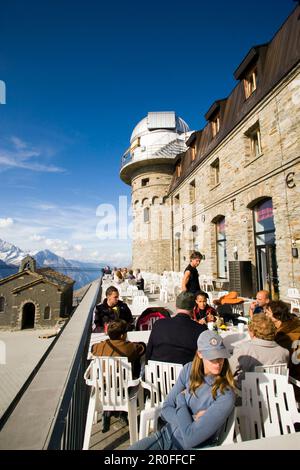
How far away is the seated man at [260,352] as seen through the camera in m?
2.31

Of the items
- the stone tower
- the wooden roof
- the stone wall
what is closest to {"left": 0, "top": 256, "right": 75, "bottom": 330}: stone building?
the stone tower

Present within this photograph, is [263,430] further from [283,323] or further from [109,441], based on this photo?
[109,441]

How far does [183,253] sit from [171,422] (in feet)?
48.9

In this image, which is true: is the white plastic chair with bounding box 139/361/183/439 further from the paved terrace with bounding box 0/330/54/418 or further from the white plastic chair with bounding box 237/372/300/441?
the paved terrace with bounding box 0/330/54/418

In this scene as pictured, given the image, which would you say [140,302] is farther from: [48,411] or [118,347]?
[48,411]

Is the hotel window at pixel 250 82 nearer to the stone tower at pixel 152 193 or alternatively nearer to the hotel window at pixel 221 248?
the hotel window at pixel 221 248

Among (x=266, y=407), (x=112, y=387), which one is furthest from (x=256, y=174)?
(x=112, y=387)

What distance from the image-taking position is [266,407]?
6.34 feet

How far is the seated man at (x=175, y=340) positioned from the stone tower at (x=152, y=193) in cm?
1723

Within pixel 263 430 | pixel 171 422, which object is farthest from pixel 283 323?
pixel 171 422

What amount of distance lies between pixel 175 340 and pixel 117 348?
2.15ft

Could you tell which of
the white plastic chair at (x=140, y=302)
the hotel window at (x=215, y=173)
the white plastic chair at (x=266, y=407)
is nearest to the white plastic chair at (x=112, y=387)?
the white plastic chair at (x=266, y=407)

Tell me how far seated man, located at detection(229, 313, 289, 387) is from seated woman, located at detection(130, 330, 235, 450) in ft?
2.31

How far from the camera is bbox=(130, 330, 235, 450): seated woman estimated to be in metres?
1.56
